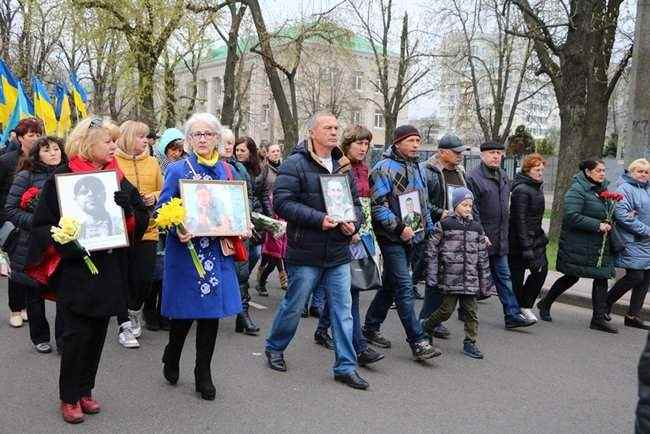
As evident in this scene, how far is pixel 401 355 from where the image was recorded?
19.9 feet

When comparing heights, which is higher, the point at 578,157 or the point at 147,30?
the point at 147,30

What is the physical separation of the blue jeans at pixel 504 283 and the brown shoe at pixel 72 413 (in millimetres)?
4324

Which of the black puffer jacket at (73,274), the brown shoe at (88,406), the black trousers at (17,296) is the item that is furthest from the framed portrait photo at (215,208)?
the black trousers at (17,296)

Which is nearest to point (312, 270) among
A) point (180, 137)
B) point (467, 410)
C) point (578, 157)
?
point (467, 410)

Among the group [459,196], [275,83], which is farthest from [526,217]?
[275,83]

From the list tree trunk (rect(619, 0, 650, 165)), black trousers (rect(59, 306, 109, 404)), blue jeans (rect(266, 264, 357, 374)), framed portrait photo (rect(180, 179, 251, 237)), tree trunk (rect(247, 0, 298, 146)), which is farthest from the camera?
tree trunk (rect(247, 0, 298, 146))

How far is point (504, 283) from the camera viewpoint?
7023 mm

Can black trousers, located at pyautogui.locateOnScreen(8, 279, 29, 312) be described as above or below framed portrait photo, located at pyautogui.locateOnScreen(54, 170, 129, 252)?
below

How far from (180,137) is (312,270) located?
95.6 inches

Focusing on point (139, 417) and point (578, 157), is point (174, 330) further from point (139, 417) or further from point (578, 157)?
point (578, 157)

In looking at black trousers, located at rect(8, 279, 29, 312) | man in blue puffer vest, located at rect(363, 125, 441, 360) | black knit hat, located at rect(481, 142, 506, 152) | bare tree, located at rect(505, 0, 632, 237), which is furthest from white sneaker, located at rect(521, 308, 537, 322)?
bare tree, located at rect(505, 0, 632, 237)

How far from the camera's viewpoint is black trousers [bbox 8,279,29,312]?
6562 mm

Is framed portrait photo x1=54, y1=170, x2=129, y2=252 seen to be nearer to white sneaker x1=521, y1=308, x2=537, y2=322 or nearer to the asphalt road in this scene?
the asphalt road

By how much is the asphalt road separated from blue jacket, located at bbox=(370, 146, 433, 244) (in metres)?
1.13
